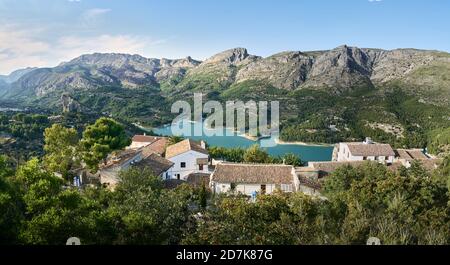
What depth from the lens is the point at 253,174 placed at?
2244 centimetres

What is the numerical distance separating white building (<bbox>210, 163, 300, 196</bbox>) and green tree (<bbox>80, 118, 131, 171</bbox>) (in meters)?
6.74

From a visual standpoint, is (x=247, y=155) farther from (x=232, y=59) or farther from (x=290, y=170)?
(x=232, y=59)

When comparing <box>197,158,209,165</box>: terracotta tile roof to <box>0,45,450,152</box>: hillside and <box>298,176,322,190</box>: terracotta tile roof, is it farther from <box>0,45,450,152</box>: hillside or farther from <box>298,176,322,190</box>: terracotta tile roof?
<box>0,45,450,152</box>: hillside

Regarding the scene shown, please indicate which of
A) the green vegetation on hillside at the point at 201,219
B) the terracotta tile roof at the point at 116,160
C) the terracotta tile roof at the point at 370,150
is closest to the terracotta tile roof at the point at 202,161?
the terracotta tile roof at the point at 116,160

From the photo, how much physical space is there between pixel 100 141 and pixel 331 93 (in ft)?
314

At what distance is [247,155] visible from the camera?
3025 centimetres

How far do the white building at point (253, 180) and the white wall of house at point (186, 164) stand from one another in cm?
463

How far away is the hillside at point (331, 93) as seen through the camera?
261ft

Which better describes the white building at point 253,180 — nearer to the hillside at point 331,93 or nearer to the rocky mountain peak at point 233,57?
the hillside at point 331,93

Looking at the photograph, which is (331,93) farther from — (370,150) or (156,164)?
(156,164)

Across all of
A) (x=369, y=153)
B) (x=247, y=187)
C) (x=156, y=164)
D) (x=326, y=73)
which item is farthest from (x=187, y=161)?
(x=326, y=73)

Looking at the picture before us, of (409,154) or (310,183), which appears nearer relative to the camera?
(310,183)
